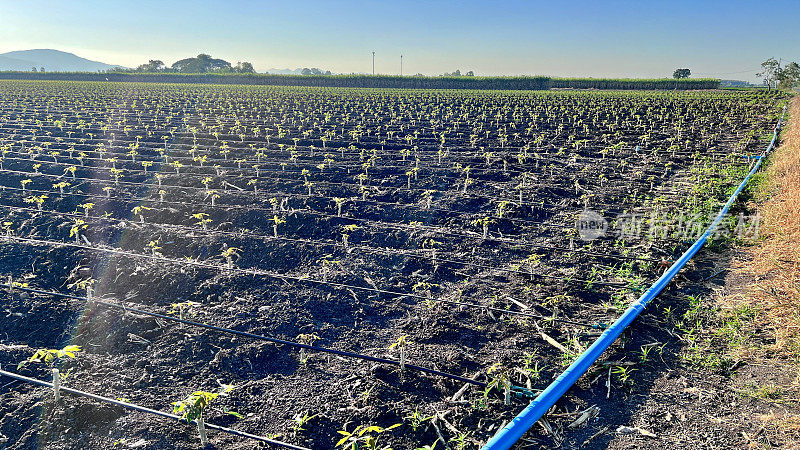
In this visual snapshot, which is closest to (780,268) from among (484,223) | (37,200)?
(484,223)

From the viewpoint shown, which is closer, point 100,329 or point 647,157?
point 100,329

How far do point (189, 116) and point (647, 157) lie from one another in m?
18.7

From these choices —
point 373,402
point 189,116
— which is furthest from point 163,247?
point 189,116

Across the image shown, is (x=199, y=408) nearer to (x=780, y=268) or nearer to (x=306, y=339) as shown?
(x=306, y=339)

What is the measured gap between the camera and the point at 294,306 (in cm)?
484

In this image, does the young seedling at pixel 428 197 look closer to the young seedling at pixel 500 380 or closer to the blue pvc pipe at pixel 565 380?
the blue pvc pipe at pixel 565 380

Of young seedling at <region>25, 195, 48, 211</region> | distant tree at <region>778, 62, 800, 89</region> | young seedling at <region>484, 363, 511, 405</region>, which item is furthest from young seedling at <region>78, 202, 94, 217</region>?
distant tree at <region>778, 62, 800, 89</region>

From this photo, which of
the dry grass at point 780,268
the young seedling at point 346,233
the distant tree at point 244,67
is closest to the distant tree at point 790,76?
the dry grass at point 780,268

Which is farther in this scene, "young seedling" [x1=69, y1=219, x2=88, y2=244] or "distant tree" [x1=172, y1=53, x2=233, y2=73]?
"distant tree" [x1=172, y1=53, x2=233, y2=73]

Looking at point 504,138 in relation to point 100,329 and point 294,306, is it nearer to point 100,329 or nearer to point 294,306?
point 294,306

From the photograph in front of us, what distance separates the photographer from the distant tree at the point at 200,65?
3703 inches

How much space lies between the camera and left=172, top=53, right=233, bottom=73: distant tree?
94062mm

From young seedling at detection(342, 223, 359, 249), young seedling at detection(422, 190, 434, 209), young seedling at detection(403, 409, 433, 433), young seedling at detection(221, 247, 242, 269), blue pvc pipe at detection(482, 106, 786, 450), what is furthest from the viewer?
young seedling at detection(422, 190, 434, 209)

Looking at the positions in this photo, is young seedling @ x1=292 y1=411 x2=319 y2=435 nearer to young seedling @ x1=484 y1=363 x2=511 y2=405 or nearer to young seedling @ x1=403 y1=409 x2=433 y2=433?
young seedling @ x1=403 y1=409 x2=433 y2=433
